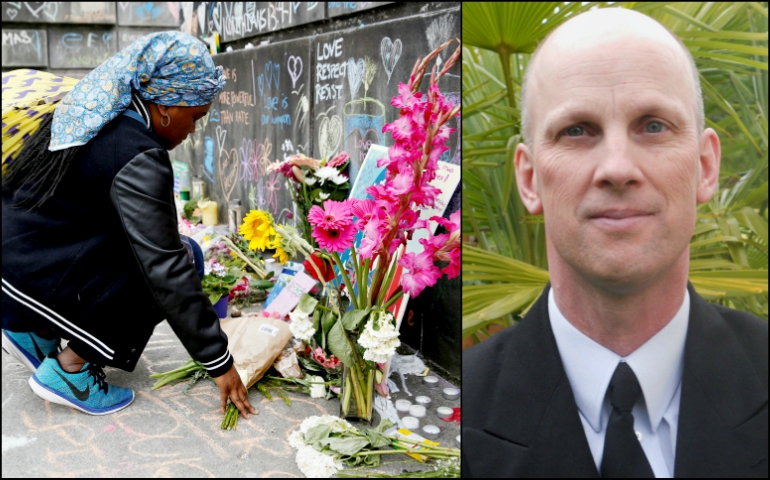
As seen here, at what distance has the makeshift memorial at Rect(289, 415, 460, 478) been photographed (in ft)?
6.72

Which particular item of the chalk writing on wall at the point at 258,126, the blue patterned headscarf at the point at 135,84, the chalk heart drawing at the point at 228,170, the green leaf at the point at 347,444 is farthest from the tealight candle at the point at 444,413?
the chalk heart drawing at the point at 228,170

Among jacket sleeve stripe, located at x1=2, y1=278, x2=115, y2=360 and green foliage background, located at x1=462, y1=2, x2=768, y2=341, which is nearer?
green foliage background, located at x1=462, y1=2, x2=768, y2=341

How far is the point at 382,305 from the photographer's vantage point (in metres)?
2.27

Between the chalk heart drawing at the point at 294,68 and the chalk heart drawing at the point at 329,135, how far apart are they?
526 mm

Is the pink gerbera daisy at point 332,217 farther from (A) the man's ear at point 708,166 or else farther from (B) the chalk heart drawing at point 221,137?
(B) the chalk heart drawing at point 221,137

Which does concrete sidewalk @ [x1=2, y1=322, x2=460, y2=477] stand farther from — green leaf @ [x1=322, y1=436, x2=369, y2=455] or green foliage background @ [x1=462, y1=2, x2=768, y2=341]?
green foliage background @ [x1=462, y1=2, x2=768, y2=341]

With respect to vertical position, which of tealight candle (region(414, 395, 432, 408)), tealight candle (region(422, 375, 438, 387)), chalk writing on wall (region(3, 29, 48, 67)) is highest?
chalk writing on wall (region(3, 29, 48, 67))

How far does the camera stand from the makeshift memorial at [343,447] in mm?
2047

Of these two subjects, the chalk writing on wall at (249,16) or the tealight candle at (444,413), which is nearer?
the tealight candle at (444,413)

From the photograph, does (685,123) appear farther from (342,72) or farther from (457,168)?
(342,72)

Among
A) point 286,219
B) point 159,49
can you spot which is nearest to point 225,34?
point 286,219

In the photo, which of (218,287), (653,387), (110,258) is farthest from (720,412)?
(218,287)

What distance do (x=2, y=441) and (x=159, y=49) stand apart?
1.52 metres

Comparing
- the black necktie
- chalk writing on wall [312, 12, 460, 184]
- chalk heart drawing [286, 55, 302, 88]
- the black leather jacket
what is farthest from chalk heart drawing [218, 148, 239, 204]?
the black necktie
